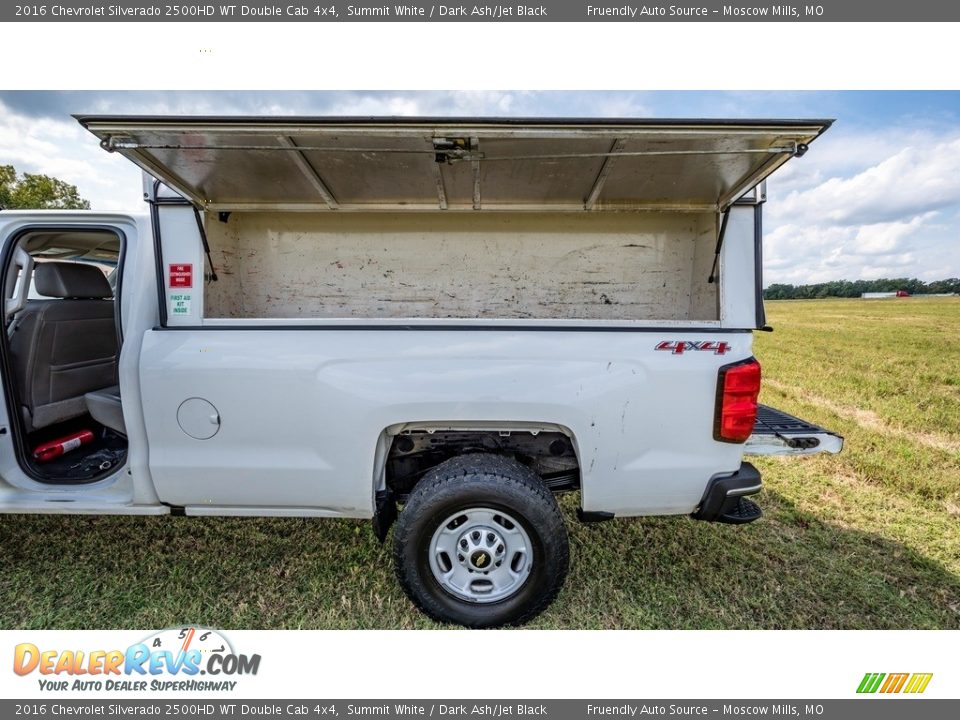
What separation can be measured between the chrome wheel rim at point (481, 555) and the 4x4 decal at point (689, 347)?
1.18 metres

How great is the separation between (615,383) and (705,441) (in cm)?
56

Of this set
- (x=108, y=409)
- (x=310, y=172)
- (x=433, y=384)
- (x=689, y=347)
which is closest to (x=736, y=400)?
(x=689, y=347)

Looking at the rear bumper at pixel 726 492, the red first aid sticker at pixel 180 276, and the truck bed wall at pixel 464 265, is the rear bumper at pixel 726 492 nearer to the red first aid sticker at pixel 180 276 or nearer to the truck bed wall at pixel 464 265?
the truck bed wall at pixel 464 265

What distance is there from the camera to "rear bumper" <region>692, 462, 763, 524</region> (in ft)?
7.73

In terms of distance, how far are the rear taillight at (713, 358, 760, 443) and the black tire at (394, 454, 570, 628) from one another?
943 millimetres

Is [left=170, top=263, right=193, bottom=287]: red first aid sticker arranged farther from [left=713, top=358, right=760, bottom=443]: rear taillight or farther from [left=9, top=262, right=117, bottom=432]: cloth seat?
[left=713, top=358, right=760, bottom=443]: rear taillight

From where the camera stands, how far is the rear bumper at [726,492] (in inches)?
92.8

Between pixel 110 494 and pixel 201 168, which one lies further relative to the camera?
pixel 110 494

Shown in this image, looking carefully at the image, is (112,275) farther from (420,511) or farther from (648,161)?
(648,161)

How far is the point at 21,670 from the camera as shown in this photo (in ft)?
7.41

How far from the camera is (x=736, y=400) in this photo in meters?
2.28

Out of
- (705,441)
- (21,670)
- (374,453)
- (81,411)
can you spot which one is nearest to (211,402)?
(374,453)

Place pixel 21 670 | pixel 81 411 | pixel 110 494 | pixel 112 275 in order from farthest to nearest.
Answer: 1. pixel 112 275
2. pixel 81 411
3. pixel 110 494
4. pixel 21 670

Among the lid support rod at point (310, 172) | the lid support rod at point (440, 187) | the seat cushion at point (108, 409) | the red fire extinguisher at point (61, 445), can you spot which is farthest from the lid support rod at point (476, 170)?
the red fire extinguisher at point (61, 445)
